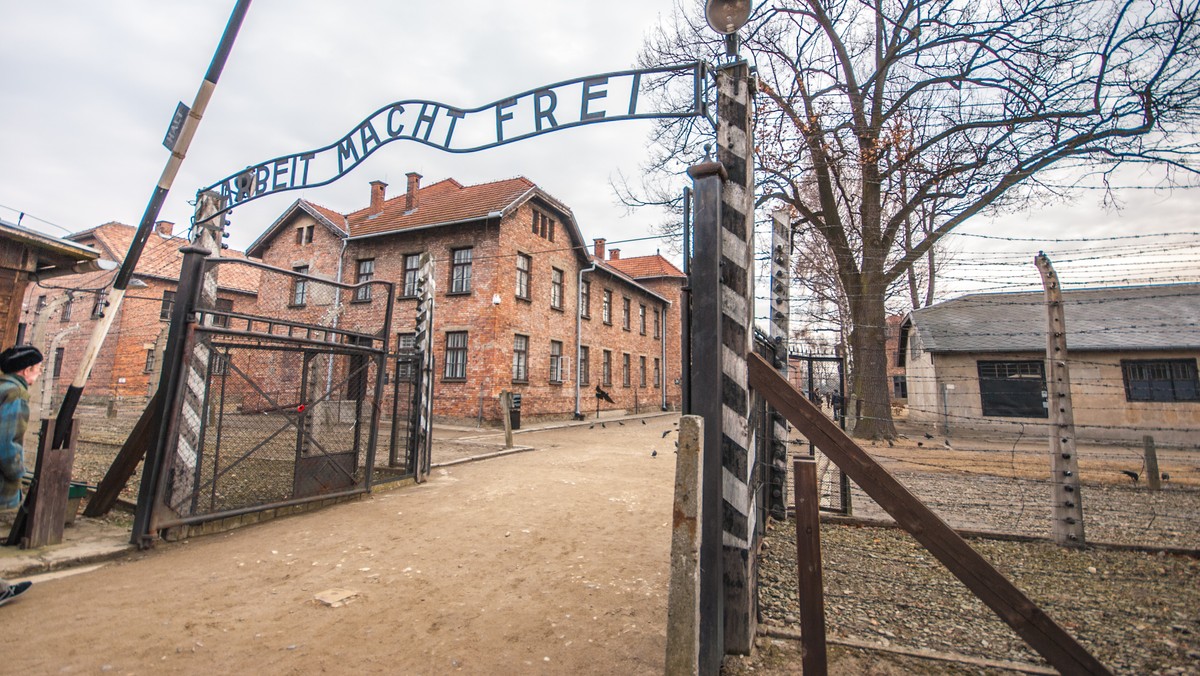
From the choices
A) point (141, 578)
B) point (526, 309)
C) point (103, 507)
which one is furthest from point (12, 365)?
point (526, 309)

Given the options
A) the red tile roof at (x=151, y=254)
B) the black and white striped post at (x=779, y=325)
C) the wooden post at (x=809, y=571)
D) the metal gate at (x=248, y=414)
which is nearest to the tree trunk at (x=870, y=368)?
the black and white striped post at (x=779, y=325)

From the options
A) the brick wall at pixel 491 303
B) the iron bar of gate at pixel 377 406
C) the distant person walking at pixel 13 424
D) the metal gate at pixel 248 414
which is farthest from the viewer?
the brick wall at pixel 491 303

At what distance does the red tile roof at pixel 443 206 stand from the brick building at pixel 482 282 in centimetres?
8

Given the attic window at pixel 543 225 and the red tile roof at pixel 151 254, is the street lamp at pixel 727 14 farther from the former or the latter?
the red tile roof at pixel 151 254

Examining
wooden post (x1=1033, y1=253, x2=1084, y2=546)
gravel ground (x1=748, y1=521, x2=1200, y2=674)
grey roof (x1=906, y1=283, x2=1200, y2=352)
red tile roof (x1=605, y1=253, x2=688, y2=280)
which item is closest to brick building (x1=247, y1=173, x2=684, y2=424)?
red tile roof (x1=605, y1=253, x2=688, y2=280)

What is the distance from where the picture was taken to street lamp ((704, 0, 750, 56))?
2.86m

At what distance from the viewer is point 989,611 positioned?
10.5ft

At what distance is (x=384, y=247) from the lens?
1984 centimetres

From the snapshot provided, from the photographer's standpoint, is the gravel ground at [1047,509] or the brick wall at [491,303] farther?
the brick wall at [491,303]

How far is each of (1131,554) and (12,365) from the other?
867 cm

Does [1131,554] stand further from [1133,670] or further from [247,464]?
[247,464]

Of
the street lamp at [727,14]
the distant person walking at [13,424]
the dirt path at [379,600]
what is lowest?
the dirt path at [379,600]

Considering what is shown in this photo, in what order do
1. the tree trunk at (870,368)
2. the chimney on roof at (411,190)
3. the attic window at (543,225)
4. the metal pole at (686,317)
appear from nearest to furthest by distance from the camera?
the metal pole at (686,317) < the tree trunk at (870,368) < the attic window at (543,225) < the chimney on roof at (411,190)

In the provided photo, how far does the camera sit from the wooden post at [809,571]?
1999mm
